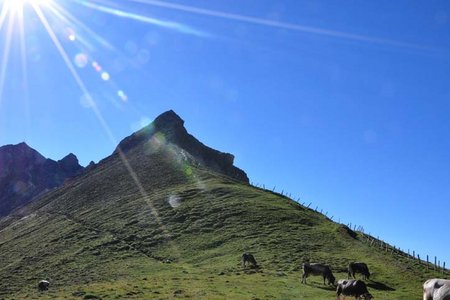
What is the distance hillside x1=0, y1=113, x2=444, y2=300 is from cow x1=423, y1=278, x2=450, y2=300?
32.6 ft

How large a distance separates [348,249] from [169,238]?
2930 centimetres

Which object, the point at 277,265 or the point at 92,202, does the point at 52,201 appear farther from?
the point at 277,265

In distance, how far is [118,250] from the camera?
2876 inches

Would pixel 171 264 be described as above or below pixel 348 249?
below

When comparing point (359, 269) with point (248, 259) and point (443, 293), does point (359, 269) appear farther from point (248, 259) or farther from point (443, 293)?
point (443, 293)

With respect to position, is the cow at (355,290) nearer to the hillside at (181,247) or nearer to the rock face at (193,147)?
the hillside at (181,247)

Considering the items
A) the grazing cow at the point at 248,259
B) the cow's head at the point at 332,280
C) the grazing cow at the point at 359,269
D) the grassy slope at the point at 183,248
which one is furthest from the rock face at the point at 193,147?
the cow's head at the point at 332,280

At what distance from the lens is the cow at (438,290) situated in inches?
1078

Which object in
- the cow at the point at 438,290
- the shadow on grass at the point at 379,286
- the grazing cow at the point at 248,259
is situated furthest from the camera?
the grazing cow at the point at 248,259

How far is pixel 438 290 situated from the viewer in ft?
92.5

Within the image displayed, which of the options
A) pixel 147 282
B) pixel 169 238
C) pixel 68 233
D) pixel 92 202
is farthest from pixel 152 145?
pixel 147 282

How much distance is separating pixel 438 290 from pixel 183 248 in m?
45.6

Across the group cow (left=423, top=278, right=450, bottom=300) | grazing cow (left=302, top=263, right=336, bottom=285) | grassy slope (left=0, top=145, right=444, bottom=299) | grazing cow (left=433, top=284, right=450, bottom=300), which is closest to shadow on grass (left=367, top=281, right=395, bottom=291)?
grassy slope (left=0, top=145, right=444, bottom=299)

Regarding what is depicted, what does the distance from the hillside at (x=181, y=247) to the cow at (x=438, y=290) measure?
992 cm
